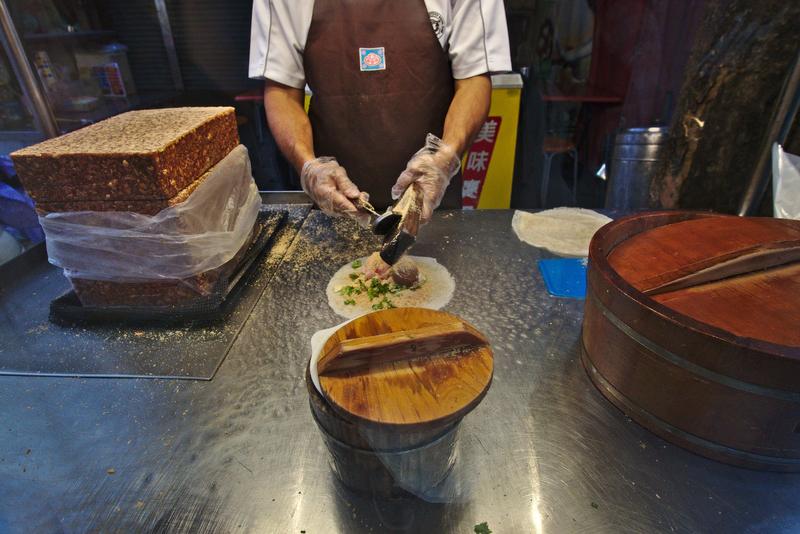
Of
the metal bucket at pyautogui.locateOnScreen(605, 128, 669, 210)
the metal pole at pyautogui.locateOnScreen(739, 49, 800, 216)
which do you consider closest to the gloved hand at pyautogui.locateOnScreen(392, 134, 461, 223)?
the metal pole at pyautogui.locateOnScreen(739, 49, 800, 216)

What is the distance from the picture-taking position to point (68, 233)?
1396 mm

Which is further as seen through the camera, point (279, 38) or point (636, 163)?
point (636, 163)

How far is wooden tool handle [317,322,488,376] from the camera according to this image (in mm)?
828

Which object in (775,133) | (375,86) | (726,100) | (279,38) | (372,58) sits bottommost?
(775,133)

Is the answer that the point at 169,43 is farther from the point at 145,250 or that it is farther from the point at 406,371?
the point at 406,371

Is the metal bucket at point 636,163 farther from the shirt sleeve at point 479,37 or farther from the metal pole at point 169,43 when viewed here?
the metal pole at point 169,43

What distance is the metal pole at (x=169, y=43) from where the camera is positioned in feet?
15.4

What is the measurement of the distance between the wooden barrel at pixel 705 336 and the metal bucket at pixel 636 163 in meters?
2.06

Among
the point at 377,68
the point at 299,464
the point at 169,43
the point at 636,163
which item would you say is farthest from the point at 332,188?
the point at 169,43

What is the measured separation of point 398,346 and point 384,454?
0.68ft

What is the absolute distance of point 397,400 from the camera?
770 millimetres

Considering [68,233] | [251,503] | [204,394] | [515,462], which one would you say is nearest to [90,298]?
[68,233]

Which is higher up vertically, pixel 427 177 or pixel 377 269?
pixel 427 177

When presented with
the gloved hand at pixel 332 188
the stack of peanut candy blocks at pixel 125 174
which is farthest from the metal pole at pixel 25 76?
the gloved hand at pixel 332 188
